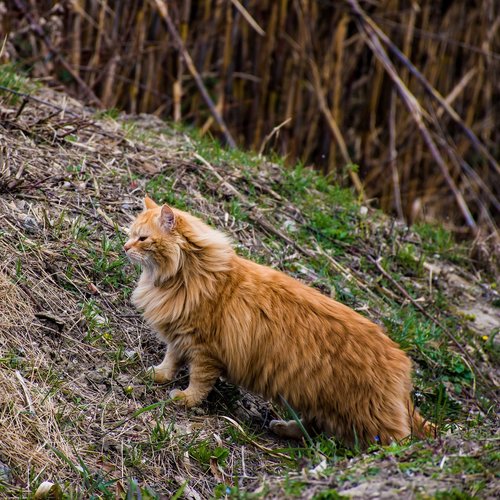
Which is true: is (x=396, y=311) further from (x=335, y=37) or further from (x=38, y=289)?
(x=335, y=37)

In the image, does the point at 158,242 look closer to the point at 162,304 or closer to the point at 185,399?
the point at 162,304

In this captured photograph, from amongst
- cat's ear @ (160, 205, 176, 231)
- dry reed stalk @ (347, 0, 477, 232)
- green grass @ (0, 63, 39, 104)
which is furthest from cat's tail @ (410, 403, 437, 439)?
green grass @ (0, 63, 39, 104)

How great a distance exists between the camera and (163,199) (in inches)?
207

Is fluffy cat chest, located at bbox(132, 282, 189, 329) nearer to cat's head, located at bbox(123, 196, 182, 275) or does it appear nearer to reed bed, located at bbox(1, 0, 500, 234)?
cat's head, located at bbox(123, 196, 182, 275)

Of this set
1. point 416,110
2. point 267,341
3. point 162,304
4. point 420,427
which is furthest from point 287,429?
point 416,110

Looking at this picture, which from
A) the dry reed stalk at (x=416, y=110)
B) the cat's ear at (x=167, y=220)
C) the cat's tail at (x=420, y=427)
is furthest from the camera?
the dry reed stalk at (x=416, y=110)

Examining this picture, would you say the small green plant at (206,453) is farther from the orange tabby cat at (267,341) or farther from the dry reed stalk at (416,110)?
the dry reed stalk at (416,110)

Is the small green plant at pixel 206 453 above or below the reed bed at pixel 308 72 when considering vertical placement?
below

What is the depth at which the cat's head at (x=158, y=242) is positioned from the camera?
401 centimetres

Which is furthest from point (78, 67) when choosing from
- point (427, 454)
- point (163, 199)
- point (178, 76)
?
point (427, 454)

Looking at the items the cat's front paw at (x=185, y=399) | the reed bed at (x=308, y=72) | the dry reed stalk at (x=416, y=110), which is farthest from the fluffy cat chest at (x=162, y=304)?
the reed bed at (x=308, y=72)

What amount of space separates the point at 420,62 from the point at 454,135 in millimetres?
983

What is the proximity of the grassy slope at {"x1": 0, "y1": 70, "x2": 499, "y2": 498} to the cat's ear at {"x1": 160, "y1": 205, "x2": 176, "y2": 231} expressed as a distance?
2.12 ft

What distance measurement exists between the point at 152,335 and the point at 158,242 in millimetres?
657
